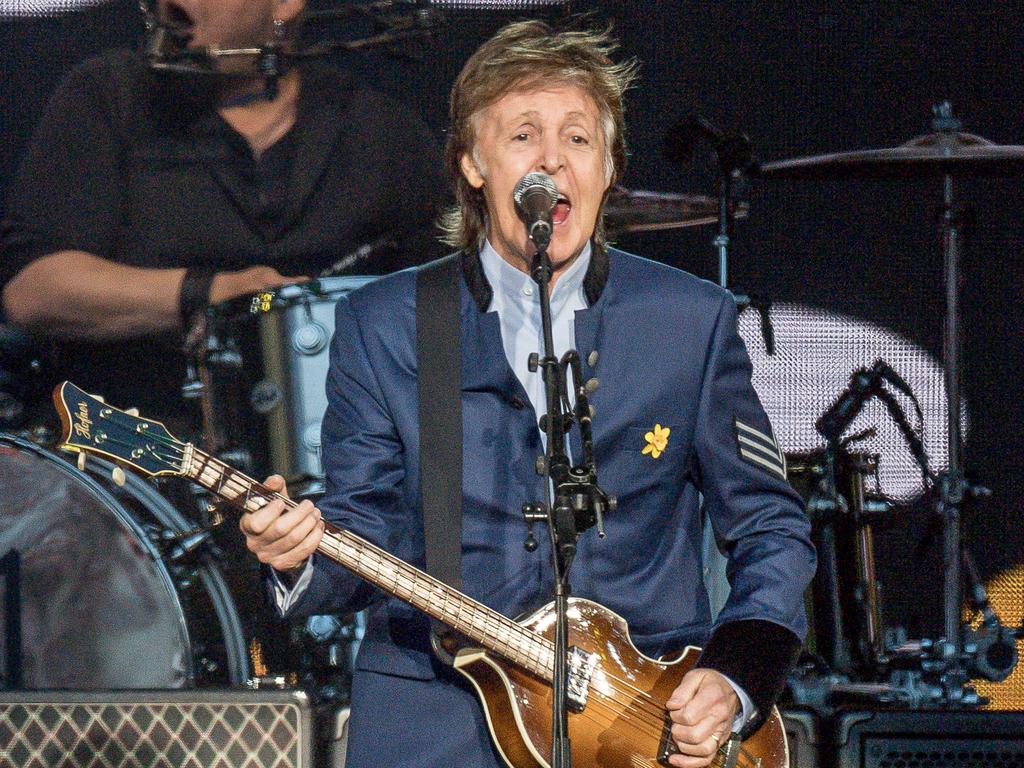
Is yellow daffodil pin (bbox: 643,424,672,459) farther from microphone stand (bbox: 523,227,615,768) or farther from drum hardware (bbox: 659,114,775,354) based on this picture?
drum hardware (bbox: 659,114,775,354)

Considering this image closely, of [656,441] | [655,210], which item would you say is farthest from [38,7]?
[656,441]

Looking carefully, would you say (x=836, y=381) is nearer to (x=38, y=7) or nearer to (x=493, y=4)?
(x=493, y=4)

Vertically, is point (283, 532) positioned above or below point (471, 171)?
below

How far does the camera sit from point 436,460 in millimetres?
2453

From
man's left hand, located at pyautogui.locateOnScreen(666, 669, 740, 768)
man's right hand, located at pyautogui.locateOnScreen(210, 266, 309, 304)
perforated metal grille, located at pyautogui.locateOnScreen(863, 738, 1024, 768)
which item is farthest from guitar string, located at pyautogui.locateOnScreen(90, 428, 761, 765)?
man's right hand, located at pyautogui.locateOnScreen(210, 266, 309, 304)

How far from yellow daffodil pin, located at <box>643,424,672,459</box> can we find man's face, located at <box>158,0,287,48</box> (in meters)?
2.54

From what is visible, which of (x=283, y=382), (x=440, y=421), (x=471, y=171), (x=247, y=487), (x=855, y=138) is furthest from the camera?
(x=855, y=138)

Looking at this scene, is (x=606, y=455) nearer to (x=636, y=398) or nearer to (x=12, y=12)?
(x=636, y=398)

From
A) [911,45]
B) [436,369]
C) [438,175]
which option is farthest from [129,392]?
[911,45]

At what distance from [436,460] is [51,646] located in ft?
7.81

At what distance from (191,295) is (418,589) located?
2.19 metres

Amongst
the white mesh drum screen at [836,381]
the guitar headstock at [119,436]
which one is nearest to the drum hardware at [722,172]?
the white mesh drum screen at [836,381]

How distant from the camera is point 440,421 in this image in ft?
8.13

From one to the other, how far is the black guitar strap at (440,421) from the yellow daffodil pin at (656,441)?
36cm
